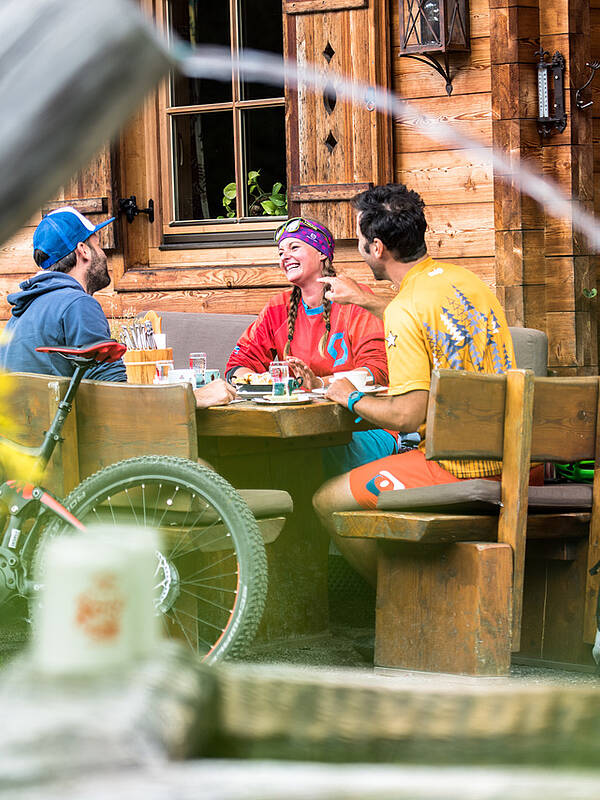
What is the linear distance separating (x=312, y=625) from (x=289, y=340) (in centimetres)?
116

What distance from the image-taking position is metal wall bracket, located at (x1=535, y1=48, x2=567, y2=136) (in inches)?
206

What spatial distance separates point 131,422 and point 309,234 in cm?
183

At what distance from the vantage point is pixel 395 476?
3605mm

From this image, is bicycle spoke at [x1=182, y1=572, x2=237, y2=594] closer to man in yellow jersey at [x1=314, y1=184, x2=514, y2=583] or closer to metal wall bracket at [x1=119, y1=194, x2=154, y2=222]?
man in yellow jersey at [x1=314, y1=184, x2=514, y2=583]

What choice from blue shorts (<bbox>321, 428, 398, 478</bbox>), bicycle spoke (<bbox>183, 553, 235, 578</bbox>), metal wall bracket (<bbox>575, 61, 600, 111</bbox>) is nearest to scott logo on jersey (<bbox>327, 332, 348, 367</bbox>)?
blue shorts (<bbox>321, 428, 398, 478</bbox>)

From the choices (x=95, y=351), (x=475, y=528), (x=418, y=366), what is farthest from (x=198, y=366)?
(x=475, y=528)

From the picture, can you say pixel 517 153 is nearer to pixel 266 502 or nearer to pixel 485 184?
pixel 485 184

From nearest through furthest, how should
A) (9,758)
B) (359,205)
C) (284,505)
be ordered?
1. (9,758)
2. (284,505)
3. (359,205)

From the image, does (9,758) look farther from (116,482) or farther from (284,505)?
(284,505)

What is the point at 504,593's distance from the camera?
3.35 meters

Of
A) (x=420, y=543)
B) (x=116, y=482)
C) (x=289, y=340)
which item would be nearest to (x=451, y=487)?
(x=420, y=543)

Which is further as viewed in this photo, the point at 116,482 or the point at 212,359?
the point at 212,359

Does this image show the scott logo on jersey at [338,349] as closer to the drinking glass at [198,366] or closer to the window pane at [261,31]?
the drinking glass at [198,366]

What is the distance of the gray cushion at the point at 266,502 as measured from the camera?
364cm
